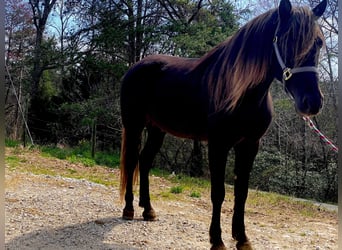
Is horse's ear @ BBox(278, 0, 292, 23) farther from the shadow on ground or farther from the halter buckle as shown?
the shadow on ground

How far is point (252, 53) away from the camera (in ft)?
7.45

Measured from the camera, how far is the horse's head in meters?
1.91

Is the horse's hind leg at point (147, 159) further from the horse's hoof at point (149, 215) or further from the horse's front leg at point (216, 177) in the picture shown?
the horse's front leg at point (216, 177)

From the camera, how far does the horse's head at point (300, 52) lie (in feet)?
6.28

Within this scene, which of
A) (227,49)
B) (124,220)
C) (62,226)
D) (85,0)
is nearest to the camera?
(227,49)

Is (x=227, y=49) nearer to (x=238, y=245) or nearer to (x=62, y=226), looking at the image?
(x=238, y=245)

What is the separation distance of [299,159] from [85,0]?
7.27m

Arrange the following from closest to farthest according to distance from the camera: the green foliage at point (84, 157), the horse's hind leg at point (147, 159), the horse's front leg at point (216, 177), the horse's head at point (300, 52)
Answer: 1. the horse's head at point (300, 52)
2. the horse's front leg at point (216, 177)
3. the horse's hind leg at point (147, 159)
4. the green foliage at point (84, 157)

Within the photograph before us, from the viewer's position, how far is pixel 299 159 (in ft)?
27.1

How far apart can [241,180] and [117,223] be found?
1284mm

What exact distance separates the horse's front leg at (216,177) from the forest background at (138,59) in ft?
15.3

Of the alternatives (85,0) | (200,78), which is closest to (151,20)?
(85,0)

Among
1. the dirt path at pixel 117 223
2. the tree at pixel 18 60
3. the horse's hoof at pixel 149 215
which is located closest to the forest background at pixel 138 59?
the tree at pixel 18 60

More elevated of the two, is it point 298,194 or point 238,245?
point 238,245
